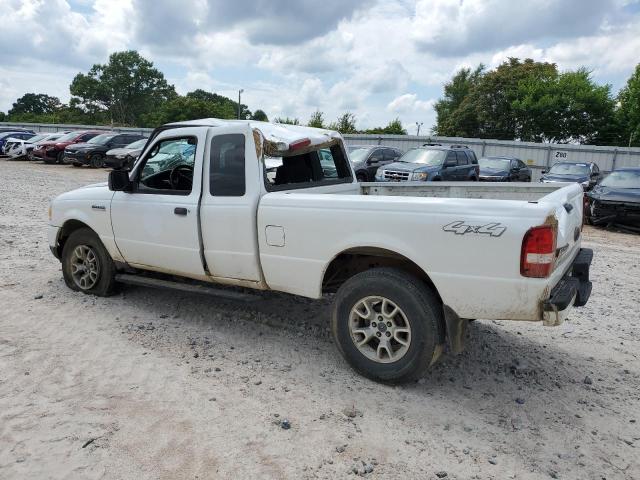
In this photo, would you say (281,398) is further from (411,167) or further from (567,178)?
(567,178)

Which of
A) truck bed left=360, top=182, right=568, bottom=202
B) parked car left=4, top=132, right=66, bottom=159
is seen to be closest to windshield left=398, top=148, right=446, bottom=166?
truck bed left=360, top=182, right=568, bottom=202

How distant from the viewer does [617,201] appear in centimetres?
1169

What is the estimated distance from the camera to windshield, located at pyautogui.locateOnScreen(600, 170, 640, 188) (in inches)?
480

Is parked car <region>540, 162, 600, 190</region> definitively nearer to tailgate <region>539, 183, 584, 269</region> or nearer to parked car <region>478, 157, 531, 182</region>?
parked car <region>478, 157, 531, 182</region>

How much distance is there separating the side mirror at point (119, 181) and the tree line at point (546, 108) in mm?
44346

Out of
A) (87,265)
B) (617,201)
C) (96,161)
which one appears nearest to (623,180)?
(617,201)

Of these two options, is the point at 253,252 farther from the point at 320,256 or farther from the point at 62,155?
the point at 62,155

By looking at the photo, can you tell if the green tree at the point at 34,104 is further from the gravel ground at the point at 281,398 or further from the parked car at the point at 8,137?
the gravel ground at the point at 281,398

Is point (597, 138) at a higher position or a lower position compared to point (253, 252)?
higher

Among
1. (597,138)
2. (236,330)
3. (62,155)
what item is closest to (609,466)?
(236,330)

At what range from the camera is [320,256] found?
3877 millimetres

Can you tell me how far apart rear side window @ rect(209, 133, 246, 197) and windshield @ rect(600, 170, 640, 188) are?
11234 mm

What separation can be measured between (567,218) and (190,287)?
3307 millimetres

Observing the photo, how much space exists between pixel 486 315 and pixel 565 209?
1.04m
